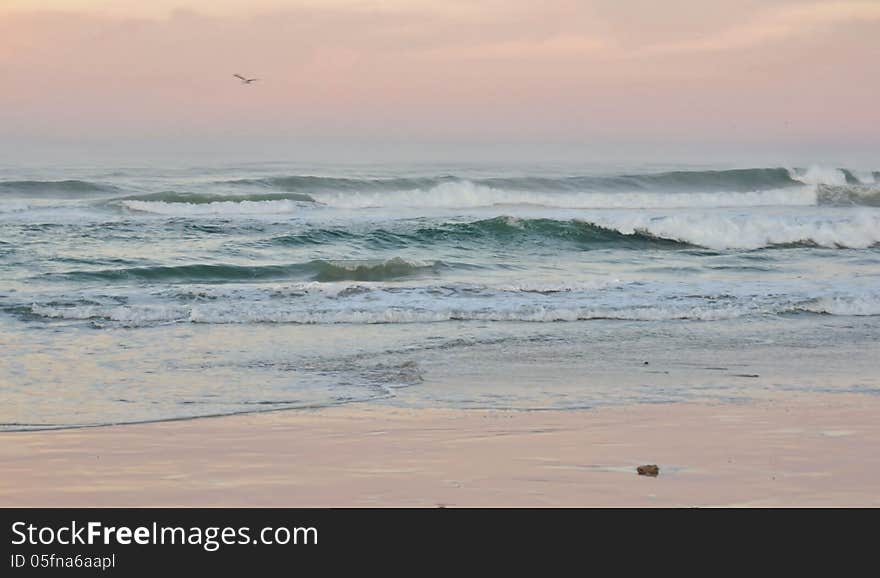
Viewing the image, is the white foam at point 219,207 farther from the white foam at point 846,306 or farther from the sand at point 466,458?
the sand at point 466,458

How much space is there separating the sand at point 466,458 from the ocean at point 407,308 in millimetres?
493

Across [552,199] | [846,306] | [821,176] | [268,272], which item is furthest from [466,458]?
[821,176]

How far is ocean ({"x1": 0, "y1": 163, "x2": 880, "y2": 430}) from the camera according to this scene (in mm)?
7336

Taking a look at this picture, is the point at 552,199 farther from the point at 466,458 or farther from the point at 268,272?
the point at 466,458

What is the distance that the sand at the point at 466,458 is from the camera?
4555 mm

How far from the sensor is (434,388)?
7.32 m

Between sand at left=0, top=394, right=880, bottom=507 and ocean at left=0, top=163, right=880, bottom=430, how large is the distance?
A: 49 centimetres

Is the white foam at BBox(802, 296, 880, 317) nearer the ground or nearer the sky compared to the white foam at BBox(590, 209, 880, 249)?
nearer the ground

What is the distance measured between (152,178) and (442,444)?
27.0 metres

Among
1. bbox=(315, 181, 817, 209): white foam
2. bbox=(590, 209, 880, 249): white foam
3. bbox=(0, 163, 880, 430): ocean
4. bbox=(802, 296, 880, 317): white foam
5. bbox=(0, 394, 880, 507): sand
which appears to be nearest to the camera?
bbox=(0, 394, 880, 507): sand

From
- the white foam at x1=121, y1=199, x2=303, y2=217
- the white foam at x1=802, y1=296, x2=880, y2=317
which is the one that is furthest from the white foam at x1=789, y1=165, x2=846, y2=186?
the white foam at x1=802, y1=296, x2=880, y2=317

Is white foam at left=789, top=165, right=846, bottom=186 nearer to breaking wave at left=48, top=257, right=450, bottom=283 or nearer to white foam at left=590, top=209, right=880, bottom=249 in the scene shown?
white foam at left=590, top=209, right=880, bottom=249
